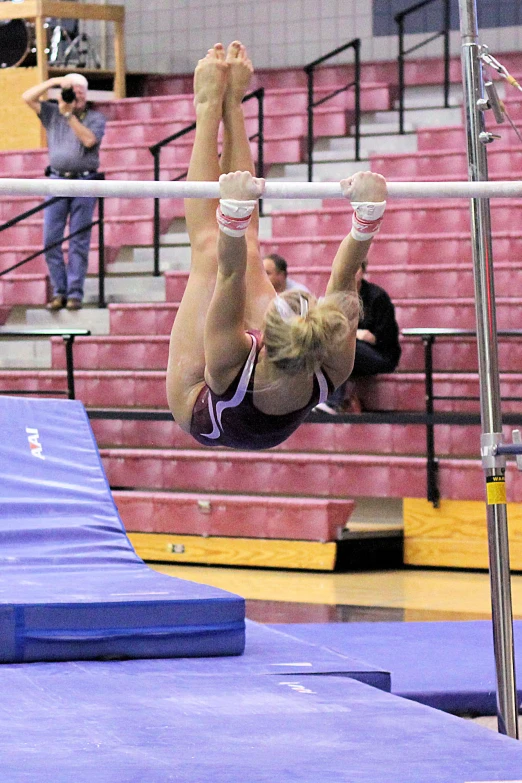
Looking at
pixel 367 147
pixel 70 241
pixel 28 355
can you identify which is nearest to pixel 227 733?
pixel 70 241

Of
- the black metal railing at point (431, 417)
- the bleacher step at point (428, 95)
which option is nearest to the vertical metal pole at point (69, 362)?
the black metal railing at point (431, 417)

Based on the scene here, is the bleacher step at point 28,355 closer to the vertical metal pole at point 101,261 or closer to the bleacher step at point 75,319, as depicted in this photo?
the bleacher step at point 75,319

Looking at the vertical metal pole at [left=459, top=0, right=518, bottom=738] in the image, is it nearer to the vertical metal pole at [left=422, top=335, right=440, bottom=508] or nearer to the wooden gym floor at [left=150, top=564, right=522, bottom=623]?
the wooden gym floor at [left=150, top=564, right=522, bottom=623]

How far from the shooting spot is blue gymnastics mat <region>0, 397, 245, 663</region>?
3.79m

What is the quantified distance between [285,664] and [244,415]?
42.8 inches

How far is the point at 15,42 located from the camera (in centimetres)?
1081

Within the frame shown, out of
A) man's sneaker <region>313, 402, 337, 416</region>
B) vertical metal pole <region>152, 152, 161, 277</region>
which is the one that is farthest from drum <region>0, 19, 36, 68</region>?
man's sneaker <region>313, 402, 337, 416</region>

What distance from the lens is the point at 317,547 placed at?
6559 millimetres

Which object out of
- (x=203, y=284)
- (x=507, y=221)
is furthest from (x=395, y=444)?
(x=203, y=284)

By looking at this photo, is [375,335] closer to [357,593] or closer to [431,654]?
[357,593]

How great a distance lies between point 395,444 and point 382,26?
4.84 metres

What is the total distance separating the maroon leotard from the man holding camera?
5099 millimetres

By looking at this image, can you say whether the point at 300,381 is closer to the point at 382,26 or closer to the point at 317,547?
the point at 317,547

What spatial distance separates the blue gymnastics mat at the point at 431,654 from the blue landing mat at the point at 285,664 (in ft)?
0.45
